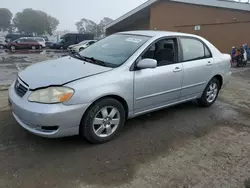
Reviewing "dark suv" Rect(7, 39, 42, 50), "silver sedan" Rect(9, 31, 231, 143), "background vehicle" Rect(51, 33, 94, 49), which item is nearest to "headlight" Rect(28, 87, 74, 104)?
"silver sedan" Rect(9, 31, 231, 143)

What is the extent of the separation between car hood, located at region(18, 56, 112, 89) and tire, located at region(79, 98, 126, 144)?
1.45 feet

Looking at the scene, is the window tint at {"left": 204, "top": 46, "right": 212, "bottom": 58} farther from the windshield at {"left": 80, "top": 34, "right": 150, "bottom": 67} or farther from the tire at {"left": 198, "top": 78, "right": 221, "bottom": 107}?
the windshield at {"left": 80, "top": 34, "right": 150, "bottom": 67}

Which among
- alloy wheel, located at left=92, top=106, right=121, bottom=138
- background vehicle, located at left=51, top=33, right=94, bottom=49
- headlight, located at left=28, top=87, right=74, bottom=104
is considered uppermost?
background vehicle, located at left=51, top=33, right=94, bottom=49

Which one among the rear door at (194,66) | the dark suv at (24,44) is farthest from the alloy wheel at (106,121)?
the dark suv at (24,44)

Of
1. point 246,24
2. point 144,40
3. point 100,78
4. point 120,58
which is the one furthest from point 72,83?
point 246,24

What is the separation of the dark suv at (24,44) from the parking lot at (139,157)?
22192 millimetres

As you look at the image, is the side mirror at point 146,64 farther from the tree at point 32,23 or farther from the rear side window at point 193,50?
the tree at point 32,23

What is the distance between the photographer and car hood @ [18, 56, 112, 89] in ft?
9.29

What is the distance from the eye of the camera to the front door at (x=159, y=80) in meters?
3.39

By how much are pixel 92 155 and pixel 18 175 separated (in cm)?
87

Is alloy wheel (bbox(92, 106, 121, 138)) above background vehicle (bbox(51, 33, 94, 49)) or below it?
below

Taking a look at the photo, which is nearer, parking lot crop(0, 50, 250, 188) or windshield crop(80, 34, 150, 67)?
parking lot crop(0, 50, 250, 188)

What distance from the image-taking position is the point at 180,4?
16453mm

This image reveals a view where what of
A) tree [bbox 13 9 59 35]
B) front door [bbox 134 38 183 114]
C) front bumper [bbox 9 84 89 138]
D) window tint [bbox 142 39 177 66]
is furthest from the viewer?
tree [bbox 13 9 59 35]
